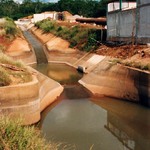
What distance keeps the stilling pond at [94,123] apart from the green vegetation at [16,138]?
4.31 m

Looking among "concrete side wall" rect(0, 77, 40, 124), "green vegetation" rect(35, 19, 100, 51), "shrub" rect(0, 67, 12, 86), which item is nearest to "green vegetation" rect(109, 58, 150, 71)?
"concrete side wall" rect(0, 77, 40, 124)

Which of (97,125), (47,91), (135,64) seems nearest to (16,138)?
(97,125)

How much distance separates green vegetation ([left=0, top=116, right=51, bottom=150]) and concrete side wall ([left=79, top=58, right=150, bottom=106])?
13154 millimetres

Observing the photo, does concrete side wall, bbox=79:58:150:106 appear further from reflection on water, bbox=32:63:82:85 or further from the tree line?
the tree line

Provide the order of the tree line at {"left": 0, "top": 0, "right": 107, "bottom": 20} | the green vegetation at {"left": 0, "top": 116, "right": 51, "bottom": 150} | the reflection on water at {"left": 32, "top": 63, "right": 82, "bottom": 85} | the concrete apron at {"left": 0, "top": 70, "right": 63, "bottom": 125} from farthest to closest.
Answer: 1. the tree line at {"left": 0, "top": 0, "right": 107, "bottom": 20}
2. the reflection on water at {"left": 32, "top": 63, "right": 82, "bottom": 85}
3. the concrete apron at {"left": 0, "top": 70, "right": 63, "bottom": 125}
4. the green vegetation at {"left": 0, "top": 116, "right": 51, "bottom": 150}

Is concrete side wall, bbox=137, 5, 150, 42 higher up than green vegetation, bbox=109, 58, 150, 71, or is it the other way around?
concrete side wall, bbox=137, 5, 150, 42

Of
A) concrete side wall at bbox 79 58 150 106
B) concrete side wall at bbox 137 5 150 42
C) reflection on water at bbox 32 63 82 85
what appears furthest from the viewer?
reflection on water at bbox 32 63 82 85

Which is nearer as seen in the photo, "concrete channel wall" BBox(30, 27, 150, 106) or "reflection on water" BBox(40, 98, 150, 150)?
"reflection on water" BBox(40, 98, 150, 150)

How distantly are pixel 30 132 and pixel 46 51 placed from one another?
117 feet

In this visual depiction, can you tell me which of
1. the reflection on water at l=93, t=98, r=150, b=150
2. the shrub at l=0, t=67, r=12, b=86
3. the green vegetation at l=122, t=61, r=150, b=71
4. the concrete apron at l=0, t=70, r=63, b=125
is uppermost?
the shrub at l=0, t=67, r=12, b=86

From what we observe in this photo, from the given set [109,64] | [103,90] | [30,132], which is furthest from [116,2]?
[30,132]

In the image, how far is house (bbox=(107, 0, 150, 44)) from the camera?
28.4 m

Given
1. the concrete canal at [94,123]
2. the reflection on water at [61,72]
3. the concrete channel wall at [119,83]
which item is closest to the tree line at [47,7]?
the reflection on water at [61,72]

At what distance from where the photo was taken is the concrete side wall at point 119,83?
21.5m
